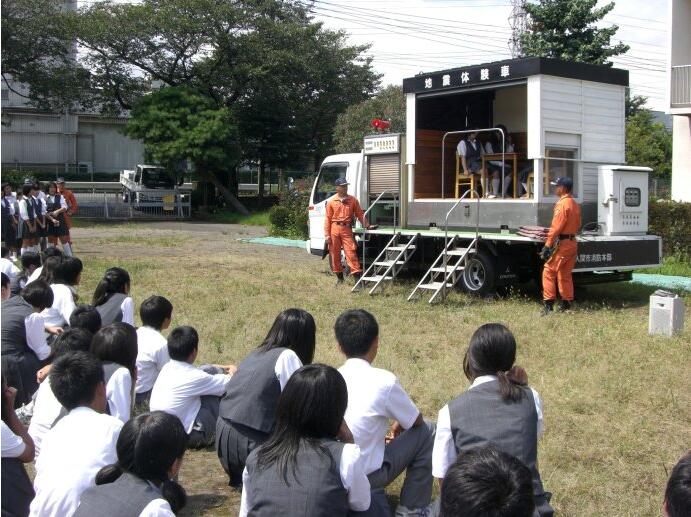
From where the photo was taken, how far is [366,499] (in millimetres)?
3160

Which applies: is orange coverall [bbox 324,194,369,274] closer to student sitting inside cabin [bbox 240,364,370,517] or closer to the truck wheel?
the truck wheel

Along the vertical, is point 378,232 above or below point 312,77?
below

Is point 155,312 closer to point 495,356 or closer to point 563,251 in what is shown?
point 495,356

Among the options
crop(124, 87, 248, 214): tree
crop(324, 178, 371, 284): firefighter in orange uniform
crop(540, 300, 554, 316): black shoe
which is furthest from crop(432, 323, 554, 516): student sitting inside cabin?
crop(124, 87, 248, 214): tree

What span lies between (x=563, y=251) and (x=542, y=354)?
8.41 feet

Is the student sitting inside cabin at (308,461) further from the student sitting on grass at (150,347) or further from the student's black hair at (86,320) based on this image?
the student's black hair at (86,320)

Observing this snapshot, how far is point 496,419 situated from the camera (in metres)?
3.49

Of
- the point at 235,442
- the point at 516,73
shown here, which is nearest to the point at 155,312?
the point at 235,442

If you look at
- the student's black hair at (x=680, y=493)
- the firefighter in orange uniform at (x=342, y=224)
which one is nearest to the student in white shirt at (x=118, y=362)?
the student's black hair at (x=680, y=493)

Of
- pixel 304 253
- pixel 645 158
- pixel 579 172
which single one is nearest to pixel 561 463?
pixel 579 172

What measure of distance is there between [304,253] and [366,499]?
15987 mm

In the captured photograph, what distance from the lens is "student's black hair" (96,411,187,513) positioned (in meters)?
2.85

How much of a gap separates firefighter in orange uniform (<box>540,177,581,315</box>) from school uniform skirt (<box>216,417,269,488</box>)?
633cm

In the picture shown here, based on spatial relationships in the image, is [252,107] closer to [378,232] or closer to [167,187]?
[167,187]
